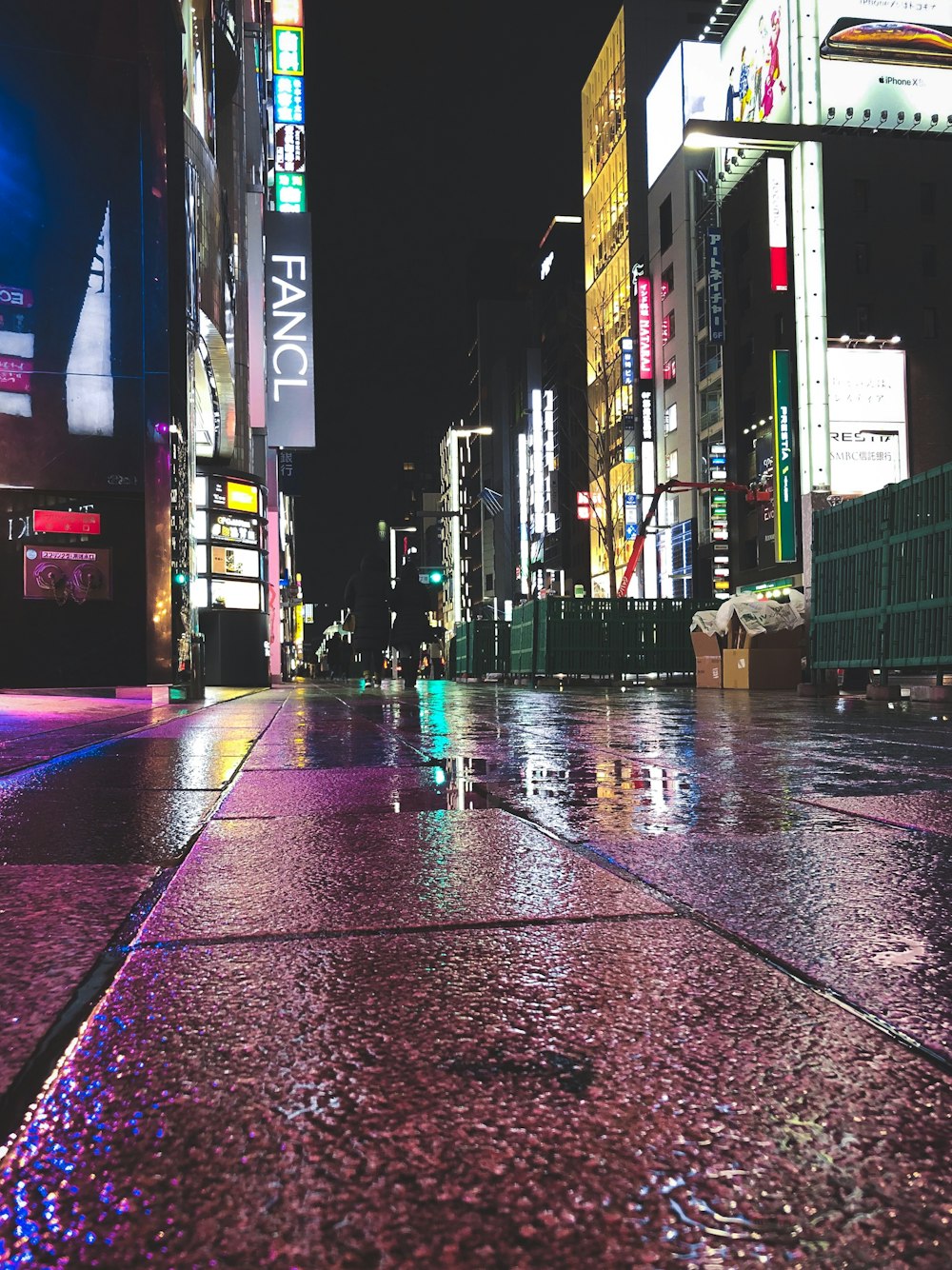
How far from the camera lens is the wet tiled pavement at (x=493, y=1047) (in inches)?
25.1

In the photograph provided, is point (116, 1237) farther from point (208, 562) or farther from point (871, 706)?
point (208, 562)

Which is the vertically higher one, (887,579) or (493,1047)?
(887,579)

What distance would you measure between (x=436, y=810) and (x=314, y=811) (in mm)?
352

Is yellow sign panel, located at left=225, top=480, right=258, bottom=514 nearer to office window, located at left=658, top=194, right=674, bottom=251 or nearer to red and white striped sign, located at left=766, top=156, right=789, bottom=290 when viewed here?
red and white striped sign, located at left=766, top=156, right=789, bottom=290

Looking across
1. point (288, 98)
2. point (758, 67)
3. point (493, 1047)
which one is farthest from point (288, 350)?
point (493, 1047)

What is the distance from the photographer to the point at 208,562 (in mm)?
22016

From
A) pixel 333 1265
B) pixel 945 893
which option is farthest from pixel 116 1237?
pixel 945 893

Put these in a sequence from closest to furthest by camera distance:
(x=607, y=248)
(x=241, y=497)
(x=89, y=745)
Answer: (x=89, y=745), (x=241, y=497), (x=607, y=248)

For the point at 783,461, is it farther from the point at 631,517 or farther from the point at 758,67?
the point at 758,67

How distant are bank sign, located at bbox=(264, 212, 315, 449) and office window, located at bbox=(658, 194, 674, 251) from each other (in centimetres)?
2612

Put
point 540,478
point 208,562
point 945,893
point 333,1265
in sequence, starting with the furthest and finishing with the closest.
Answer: point 540,478
point 208,562
point 945,893
point 333,1265

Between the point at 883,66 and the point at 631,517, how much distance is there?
93.0 ft

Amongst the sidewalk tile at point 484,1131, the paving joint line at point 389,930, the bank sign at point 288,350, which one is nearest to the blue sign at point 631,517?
the bank sign at point 288,350

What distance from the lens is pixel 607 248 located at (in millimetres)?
56969
